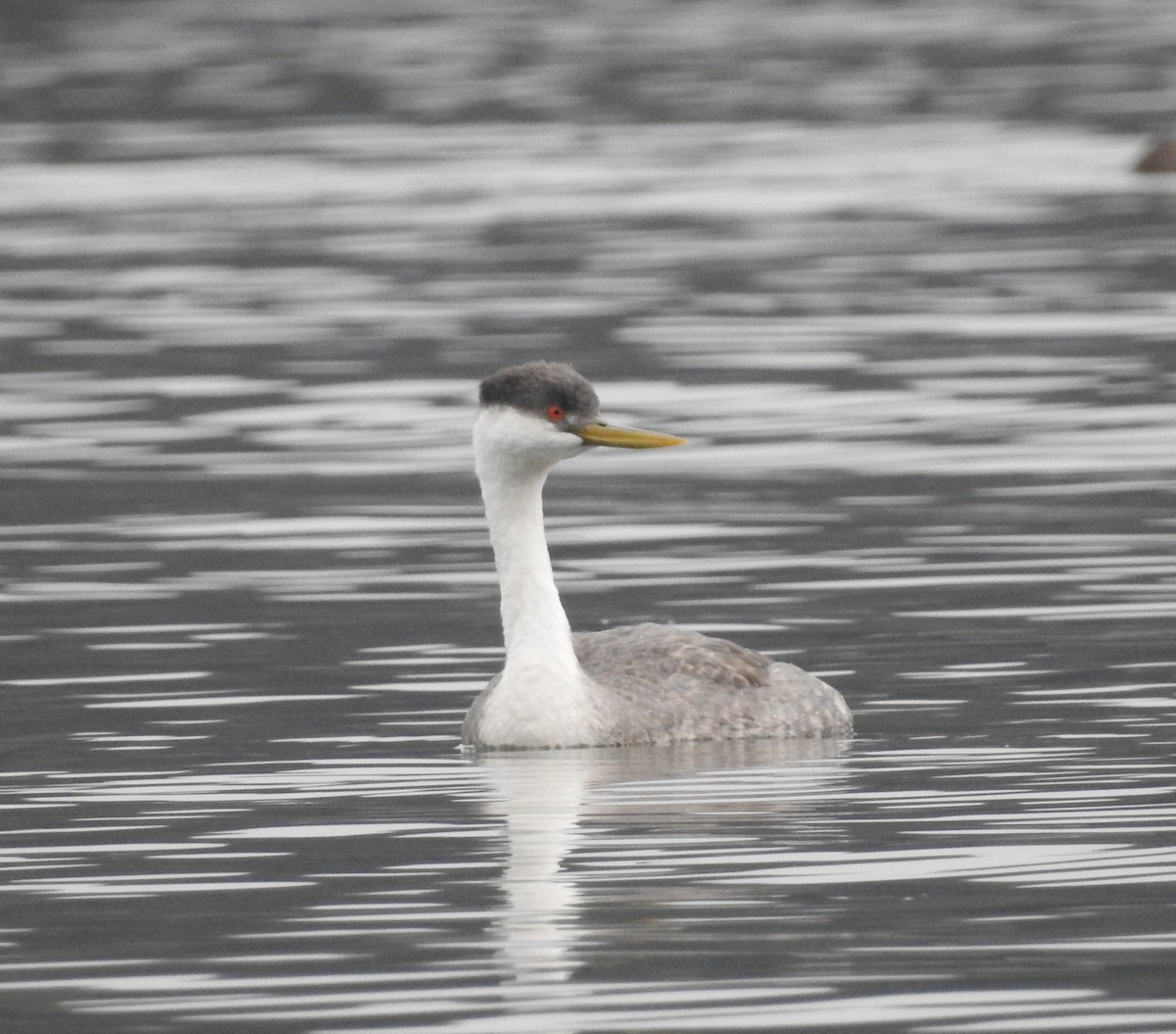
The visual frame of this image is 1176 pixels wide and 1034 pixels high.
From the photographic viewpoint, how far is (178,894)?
10.6 meters

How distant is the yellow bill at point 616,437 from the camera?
13.5 metres

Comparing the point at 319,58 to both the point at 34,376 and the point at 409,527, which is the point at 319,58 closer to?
the point at 34,376

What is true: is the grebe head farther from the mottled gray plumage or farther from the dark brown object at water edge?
the dark brown object at water edge

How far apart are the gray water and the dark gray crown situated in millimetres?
1352

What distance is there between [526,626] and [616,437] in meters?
0.85

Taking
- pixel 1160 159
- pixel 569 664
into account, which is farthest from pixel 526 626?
pixel 1160 159

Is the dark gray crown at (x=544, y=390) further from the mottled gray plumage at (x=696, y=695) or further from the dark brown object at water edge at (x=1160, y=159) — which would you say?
the dark brown object at water edge at (x=1160, y=159)

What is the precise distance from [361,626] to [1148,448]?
658 cm

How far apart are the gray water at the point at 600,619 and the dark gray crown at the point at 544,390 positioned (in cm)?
135

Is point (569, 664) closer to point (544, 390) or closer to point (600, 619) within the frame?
point (544, 390)

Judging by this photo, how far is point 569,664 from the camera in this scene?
1369 centimetres

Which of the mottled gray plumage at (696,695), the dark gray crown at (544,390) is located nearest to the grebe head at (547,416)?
the dark gray crown at (544,390)

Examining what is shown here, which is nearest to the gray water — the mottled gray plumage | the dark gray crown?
the mottled gray plumage

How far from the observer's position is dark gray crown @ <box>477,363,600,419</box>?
1359 centimetres
